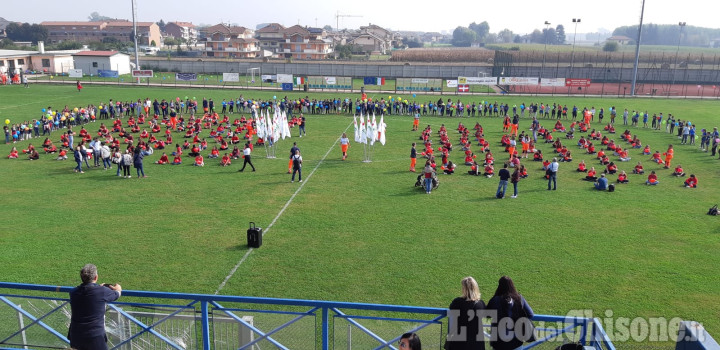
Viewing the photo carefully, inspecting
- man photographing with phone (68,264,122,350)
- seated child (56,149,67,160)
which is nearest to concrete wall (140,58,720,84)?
seated child (56,149,67,160)

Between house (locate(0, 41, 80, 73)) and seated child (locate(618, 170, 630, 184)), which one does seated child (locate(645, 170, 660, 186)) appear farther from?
house (locate(0, 41, 80, 73))

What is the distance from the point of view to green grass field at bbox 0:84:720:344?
40.0ft

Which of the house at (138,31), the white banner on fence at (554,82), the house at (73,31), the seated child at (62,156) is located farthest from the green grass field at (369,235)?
the house at (73,31)

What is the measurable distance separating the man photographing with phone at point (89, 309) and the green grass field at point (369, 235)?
5.89 meters

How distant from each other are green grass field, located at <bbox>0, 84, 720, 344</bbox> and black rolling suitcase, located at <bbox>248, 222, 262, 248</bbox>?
0.97 ft

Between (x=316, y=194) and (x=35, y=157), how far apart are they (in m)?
16.4

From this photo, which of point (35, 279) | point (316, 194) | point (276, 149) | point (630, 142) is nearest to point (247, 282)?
point (35, 279)

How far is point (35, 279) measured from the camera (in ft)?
40.8

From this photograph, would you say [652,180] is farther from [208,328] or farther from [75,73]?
[75,73]

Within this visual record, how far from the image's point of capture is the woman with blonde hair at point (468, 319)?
557cm

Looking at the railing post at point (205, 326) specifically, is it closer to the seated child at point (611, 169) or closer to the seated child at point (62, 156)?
the seated child at point (611, 169)

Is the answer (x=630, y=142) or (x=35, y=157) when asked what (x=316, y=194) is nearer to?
(x=35, y=157)

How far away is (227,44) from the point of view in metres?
113

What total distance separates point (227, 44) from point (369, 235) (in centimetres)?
10614
